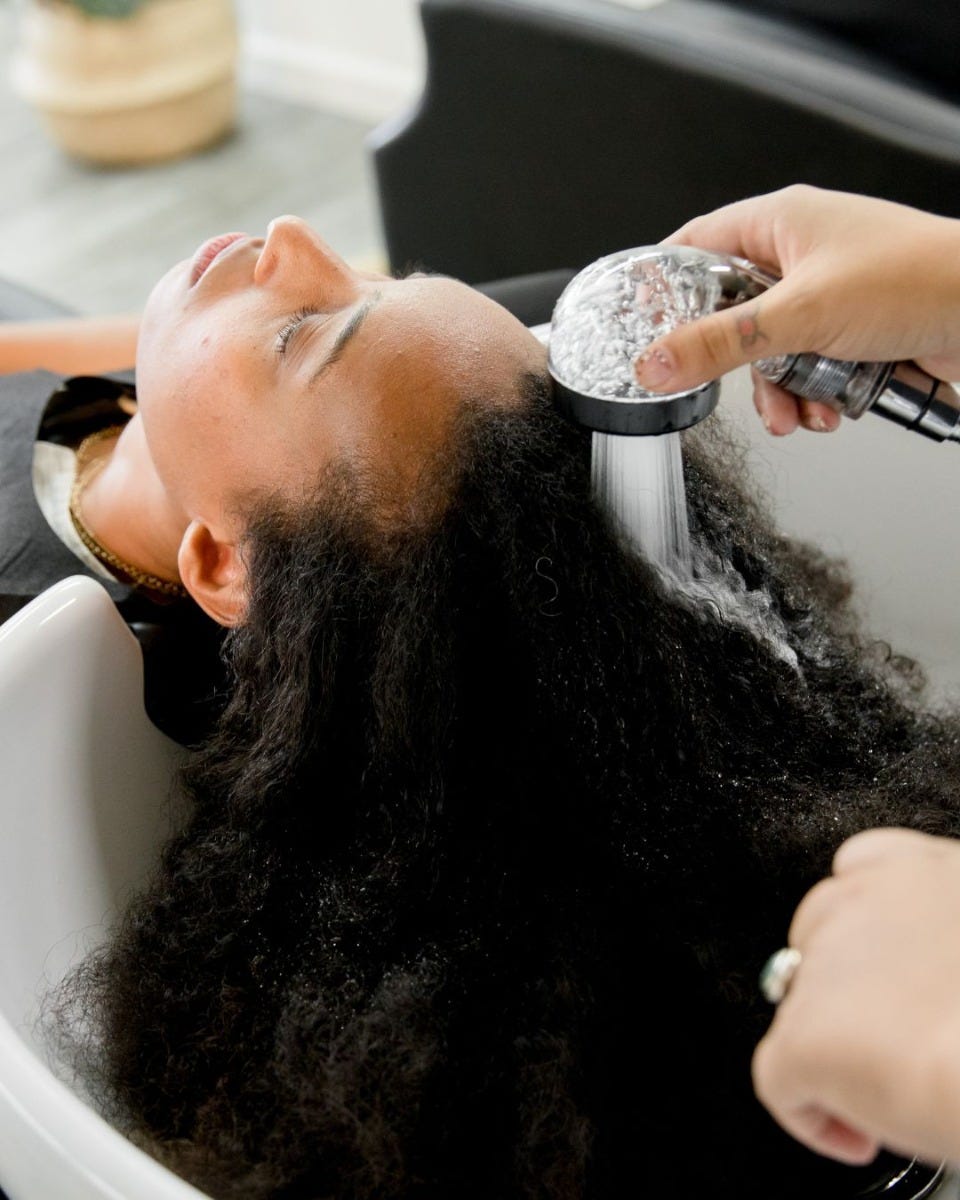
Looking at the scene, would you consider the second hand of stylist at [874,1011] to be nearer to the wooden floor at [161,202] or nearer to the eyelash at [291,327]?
the eyelash at [291,327]

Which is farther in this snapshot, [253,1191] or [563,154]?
[563,154]

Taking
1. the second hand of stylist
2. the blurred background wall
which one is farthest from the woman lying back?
the blurred background wall

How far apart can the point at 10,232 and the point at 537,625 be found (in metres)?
2.31

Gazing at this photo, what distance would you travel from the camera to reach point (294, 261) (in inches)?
37.6

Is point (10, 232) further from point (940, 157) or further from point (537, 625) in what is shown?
point (537, 625)

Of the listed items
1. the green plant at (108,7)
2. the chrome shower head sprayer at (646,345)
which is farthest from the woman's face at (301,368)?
the green plant at (108,7)

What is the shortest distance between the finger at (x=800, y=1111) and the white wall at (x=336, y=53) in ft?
8.82

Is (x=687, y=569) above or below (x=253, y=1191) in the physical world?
above

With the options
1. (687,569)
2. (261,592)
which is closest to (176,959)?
(261,592)

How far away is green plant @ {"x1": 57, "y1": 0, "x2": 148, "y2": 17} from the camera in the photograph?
8.70ft

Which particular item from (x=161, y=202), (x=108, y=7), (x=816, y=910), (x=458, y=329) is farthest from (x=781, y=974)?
(x=108, y=7)

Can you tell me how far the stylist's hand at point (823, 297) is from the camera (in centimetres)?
72

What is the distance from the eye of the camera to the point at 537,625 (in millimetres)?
816

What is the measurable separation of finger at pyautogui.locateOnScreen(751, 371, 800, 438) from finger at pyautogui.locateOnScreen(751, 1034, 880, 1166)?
0.47 meters
